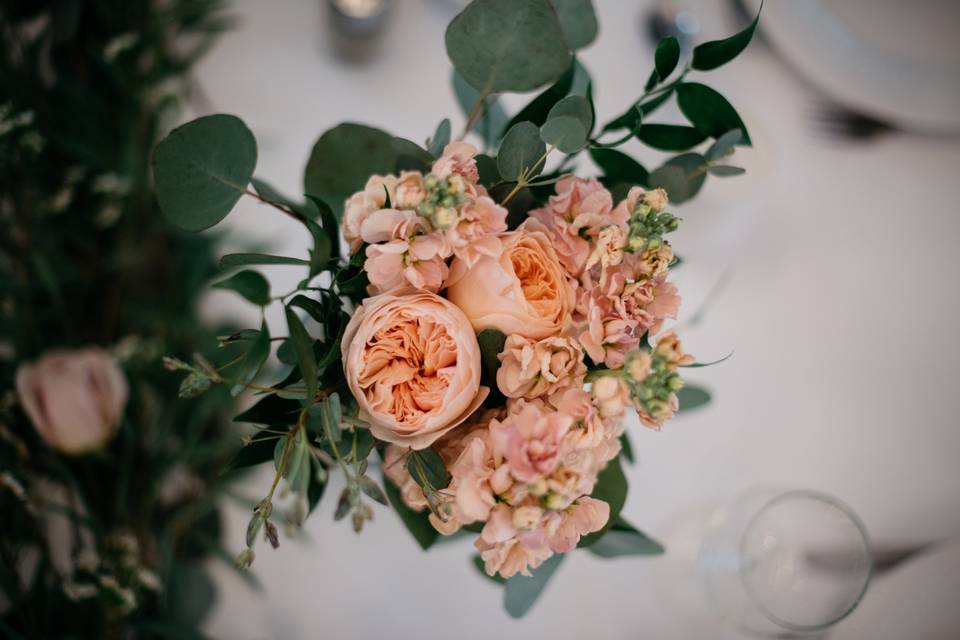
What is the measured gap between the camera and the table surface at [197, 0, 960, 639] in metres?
0.64

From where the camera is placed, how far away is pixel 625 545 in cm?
43

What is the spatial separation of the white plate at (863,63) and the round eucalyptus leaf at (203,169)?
1.90 feet

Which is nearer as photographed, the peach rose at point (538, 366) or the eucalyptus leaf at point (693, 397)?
the peach rose at point (538, 366)

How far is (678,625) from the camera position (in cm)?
65

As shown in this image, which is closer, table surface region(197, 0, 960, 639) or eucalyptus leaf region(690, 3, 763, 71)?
eucalyptus leaf region(690, 3, 763, 71)

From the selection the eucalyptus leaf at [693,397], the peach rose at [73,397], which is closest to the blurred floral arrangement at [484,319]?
the eucalyptus leaf at [693,397]

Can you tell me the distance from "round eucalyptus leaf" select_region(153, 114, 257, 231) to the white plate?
58cm

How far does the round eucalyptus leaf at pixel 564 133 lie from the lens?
0.96 feet

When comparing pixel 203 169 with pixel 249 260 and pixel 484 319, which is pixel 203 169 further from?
pixel 484 319

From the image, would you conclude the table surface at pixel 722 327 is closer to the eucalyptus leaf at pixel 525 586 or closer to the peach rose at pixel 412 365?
the eucalyptus leaf at pixel 525 586

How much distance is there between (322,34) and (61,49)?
27 cm

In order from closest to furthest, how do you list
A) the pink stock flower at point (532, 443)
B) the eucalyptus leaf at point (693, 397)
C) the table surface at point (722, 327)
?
the pink stock flower at point (532, 443) < the eucalyptus leaf at point (693, 397) < the table surface at point (722, 327)

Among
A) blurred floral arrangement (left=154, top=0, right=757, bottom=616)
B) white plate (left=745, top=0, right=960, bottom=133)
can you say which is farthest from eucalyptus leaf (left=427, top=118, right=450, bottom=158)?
white plate (left=745, top=0, right=960, bottom=133)

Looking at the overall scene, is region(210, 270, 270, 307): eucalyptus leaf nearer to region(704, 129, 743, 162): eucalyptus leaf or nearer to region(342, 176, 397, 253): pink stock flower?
region(342, 176, 397, 253): pink stock flower
